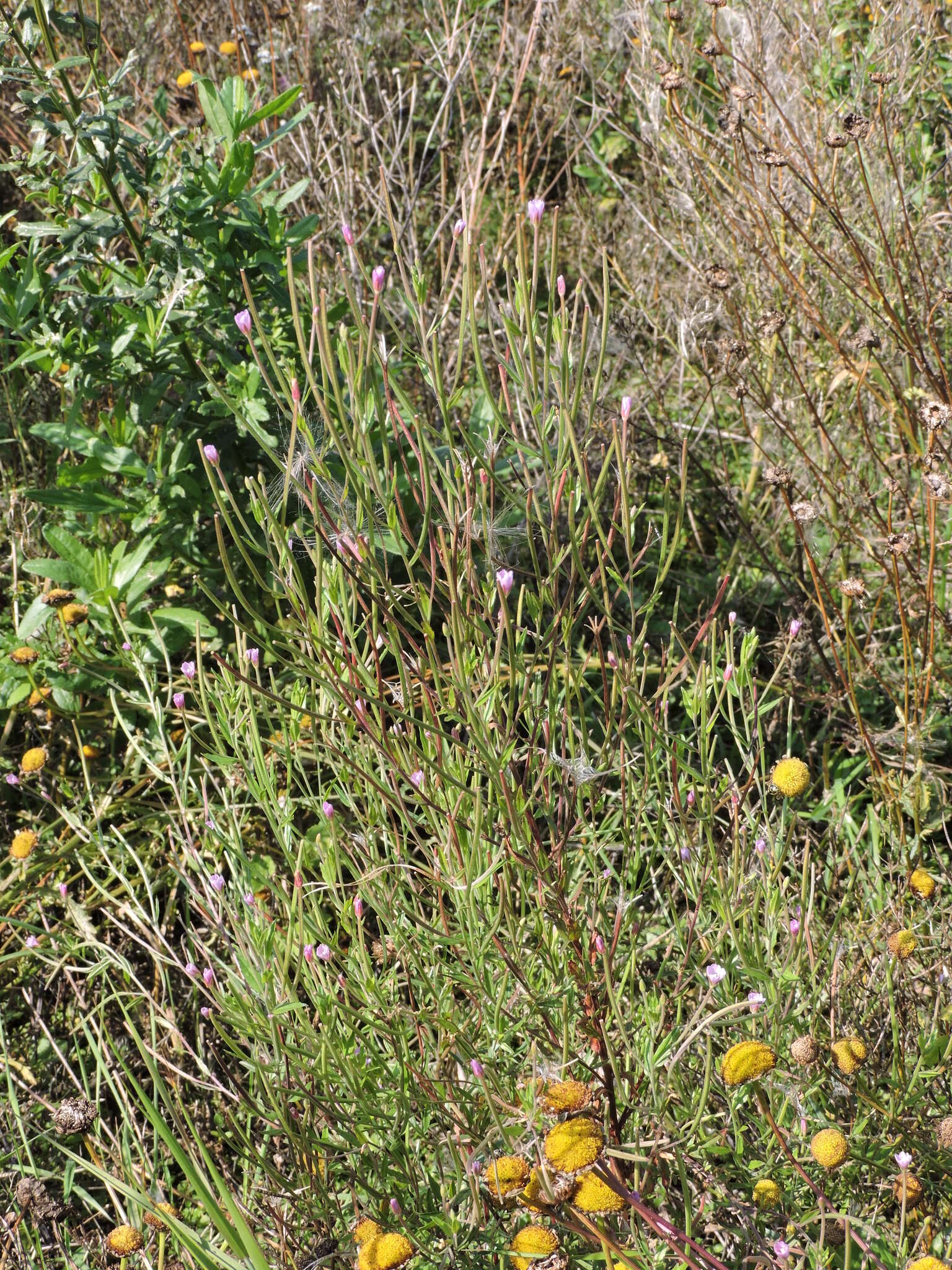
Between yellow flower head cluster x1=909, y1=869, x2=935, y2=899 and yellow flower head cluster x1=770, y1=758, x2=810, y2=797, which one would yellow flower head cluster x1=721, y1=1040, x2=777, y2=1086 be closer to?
yellow flower head cluster x1=770, y1=758, x2=810, y2=797

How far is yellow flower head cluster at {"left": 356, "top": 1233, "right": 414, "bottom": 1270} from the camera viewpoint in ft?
4.03

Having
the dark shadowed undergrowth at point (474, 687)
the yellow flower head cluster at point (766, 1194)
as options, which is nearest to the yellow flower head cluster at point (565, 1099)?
the dark shadowed undergrowth at point (474, 687)

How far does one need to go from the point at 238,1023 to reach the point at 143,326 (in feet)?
4.27

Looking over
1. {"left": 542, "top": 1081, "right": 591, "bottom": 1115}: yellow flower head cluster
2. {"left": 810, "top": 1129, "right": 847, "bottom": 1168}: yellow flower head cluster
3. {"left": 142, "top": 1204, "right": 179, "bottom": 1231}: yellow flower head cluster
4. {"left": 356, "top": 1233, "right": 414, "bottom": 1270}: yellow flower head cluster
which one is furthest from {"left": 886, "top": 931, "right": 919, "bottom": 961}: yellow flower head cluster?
{"left": 142, "top": 1204, "right": 179, "bottom": 1231}: yellow flower head cluster

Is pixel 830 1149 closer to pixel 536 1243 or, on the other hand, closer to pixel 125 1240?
pixel 536 1243

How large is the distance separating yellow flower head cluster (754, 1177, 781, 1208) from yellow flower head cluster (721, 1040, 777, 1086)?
172 mm

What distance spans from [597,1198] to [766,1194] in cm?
27

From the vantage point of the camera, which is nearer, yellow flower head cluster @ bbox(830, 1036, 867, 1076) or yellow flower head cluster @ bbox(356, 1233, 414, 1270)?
yellow flower head cluster @ bbox(356, 1233, 414, 1270)

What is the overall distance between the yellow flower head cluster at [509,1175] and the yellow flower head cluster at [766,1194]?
0.95ft

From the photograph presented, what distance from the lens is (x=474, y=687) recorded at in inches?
61.3

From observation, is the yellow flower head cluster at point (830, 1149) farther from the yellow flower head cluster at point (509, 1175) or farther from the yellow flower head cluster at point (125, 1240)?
the yellow flower head cluster at point (125, 1240)

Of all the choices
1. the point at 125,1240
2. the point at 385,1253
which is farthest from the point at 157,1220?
the point at 385,1253

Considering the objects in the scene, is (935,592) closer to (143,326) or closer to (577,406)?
(577,406)

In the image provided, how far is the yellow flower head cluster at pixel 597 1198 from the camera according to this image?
1197mm
